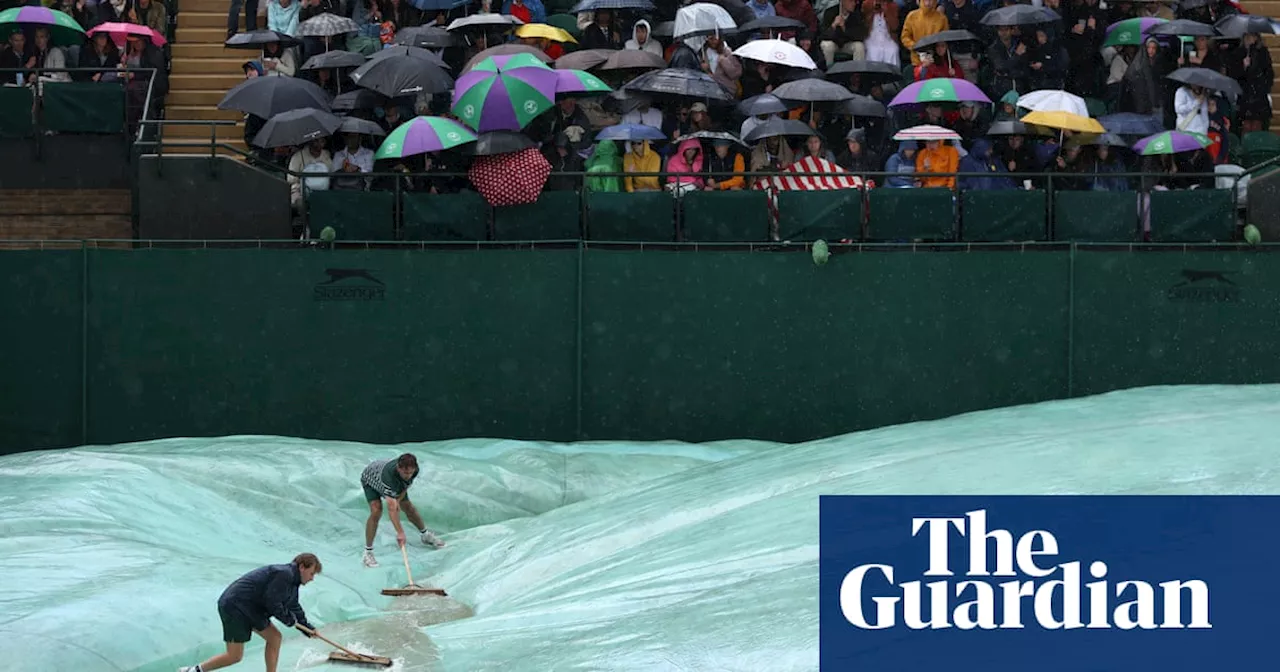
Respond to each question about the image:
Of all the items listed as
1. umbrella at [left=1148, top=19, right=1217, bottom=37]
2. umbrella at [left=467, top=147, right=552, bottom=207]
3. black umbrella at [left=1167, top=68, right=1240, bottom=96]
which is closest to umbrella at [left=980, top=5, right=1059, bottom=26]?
umbrella at [left=1148, top=19, right=1217, bottom=37]

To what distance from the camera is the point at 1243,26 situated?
72.9 ft

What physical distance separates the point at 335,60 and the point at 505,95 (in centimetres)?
249

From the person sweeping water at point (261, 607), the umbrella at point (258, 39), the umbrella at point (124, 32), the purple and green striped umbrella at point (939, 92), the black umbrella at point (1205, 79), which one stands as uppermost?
the umbrella at point (124, 32)

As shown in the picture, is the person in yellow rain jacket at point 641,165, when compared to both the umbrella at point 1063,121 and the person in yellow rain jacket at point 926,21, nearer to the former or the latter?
the person in yellow rain jacket at point 926,21

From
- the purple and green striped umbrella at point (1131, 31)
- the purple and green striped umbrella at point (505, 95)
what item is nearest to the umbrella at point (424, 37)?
the purple and green striped umbrella at point (505, 95)

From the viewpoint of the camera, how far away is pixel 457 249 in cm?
2072

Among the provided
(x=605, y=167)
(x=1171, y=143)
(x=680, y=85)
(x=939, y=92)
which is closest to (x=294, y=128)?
(x=605, y=167)

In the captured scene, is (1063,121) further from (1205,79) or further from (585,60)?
(585,60)

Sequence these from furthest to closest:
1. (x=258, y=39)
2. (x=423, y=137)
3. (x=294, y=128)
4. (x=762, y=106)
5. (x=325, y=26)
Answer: (x=325, y=26), (x=258, y=39), (x=762, y=106), (x=294, y=128), (x=423, y=137)

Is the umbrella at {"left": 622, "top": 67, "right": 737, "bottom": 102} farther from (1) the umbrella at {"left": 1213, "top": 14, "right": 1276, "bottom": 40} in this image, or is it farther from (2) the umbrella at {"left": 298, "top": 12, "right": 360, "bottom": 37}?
(1) the umbrella at {"left": 1213, "top": 14, "right": 1276, "bottom": 40}

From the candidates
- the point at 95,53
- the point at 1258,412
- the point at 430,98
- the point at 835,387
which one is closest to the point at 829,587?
the point at 1258,412

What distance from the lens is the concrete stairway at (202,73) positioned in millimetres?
23344

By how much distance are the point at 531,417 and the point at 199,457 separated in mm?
3892

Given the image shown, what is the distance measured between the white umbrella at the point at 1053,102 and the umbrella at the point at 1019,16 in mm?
1385
